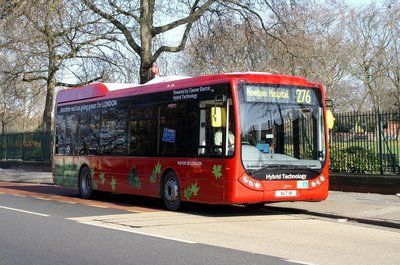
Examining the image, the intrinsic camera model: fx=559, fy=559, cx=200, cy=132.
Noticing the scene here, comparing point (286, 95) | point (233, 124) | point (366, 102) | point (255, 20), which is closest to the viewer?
point (233, 124)

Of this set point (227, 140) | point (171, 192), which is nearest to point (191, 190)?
point (171, 192)

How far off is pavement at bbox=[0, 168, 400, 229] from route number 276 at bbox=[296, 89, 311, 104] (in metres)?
2.63

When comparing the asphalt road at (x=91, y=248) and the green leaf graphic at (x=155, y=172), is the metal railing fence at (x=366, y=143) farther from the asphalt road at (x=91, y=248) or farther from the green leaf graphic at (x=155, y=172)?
the asphalt road at (x=91, y=248)

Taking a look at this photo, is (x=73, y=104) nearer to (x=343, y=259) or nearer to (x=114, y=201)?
(x=114, y=201)

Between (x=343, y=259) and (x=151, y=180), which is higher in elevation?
(x=151, y=180)

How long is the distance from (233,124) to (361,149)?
6.58 m

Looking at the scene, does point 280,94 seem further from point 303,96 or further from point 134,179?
point 134,179

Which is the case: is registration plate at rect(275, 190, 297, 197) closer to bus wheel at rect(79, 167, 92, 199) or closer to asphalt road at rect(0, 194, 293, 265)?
asphalt road at rect(0, 194, 293, 265)

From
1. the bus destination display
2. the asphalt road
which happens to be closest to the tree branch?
the bus destination display

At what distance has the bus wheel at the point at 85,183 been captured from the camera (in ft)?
57.6

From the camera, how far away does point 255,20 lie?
1015 inches

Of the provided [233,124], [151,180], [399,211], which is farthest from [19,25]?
[399,211]

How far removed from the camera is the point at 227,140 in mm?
11922

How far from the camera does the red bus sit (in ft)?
39.2
